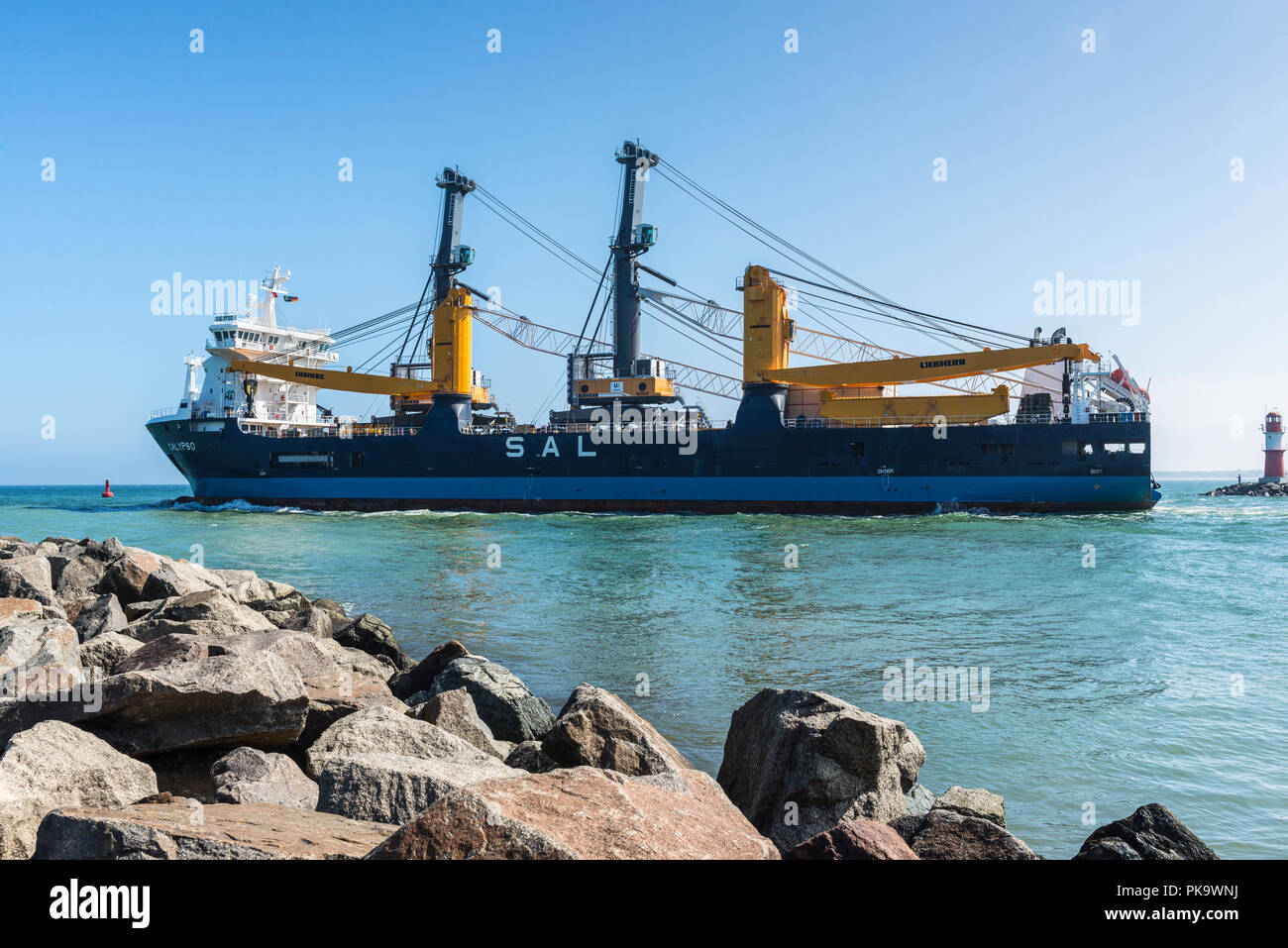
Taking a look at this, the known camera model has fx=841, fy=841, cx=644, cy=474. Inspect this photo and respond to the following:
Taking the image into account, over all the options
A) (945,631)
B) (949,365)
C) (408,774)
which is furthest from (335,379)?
(408,774)

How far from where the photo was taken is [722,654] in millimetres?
10125

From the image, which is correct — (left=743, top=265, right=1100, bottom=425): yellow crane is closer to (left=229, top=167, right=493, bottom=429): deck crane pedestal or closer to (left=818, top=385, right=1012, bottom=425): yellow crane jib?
(left=818, top=385, right=1012, bottom=425): yellow crane jib

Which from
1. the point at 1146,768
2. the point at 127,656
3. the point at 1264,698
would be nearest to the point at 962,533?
the point at 1264,698

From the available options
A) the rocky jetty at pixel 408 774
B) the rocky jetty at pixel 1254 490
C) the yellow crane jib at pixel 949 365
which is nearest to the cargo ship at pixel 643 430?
the yellow crane jib at pixel 949 365

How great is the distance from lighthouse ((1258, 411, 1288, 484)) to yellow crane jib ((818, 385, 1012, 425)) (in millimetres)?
65952

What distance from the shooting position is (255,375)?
143ft

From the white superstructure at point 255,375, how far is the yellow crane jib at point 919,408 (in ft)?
87.3

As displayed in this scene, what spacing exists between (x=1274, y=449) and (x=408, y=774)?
10102cm

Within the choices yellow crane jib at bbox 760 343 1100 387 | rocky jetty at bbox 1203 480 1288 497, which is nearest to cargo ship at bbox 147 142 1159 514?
yellow crane jib at bbox 760 343 1100 387

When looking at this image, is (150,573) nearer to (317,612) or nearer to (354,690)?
(317,612)

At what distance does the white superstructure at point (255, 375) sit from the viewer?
42.5 metres

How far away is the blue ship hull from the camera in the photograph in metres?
32.7
